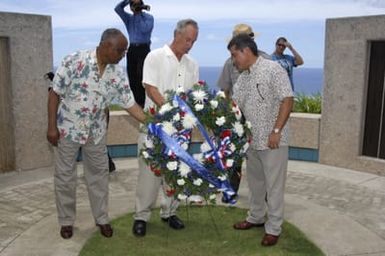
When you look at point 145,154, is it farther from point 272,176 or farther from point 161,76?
point 272,176

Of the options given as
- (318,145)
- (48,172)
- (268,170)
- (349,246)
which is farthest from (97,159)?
(318,145)

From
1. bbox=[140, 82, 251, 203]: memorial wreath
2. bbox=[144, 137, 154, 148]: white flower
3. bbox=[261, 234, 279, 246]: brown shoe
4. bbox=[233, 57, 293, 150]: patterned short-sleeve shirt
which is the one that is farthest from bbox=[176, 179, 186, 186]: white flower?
bbox=[261, 234, 279, 246]: brown shoe

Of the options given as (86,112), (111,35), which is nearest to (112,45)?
(111,35)

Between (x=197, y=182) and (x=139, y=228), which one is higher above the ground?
(x=197, y=182)

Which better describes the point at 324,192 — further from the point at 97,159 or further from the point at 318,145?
the point at 97,159

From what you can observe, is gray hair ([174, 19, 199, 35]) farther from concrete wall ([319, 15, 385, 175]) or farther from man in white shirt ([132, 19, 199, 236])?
concrete wall ([319, 15, 385, 175])

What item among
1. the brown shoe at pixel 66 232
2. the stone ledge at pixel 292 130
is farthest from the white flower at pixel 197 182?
the stone ledge at pixel 292 130

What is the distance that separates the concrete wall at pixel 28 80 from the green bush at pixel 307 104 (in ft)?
16.9

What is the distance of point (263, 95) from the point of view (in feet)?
13.6

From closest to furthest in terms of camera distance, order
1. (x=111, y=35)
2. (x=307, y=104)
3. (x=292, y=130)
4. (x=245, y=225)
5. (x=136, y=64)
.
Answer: (x=111, y=35), (x=245, y=225), (x=136, y=64), (x=292, y=130), (x=307, y=104)

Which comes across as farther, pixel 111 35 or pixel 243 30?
pixel 243 30

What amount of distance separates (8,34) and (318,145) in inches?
211

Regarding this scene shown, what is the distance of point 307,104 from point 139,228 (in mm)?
5867

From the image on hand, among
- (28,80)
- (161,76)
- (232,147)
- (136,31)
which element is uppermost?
(136,31)
